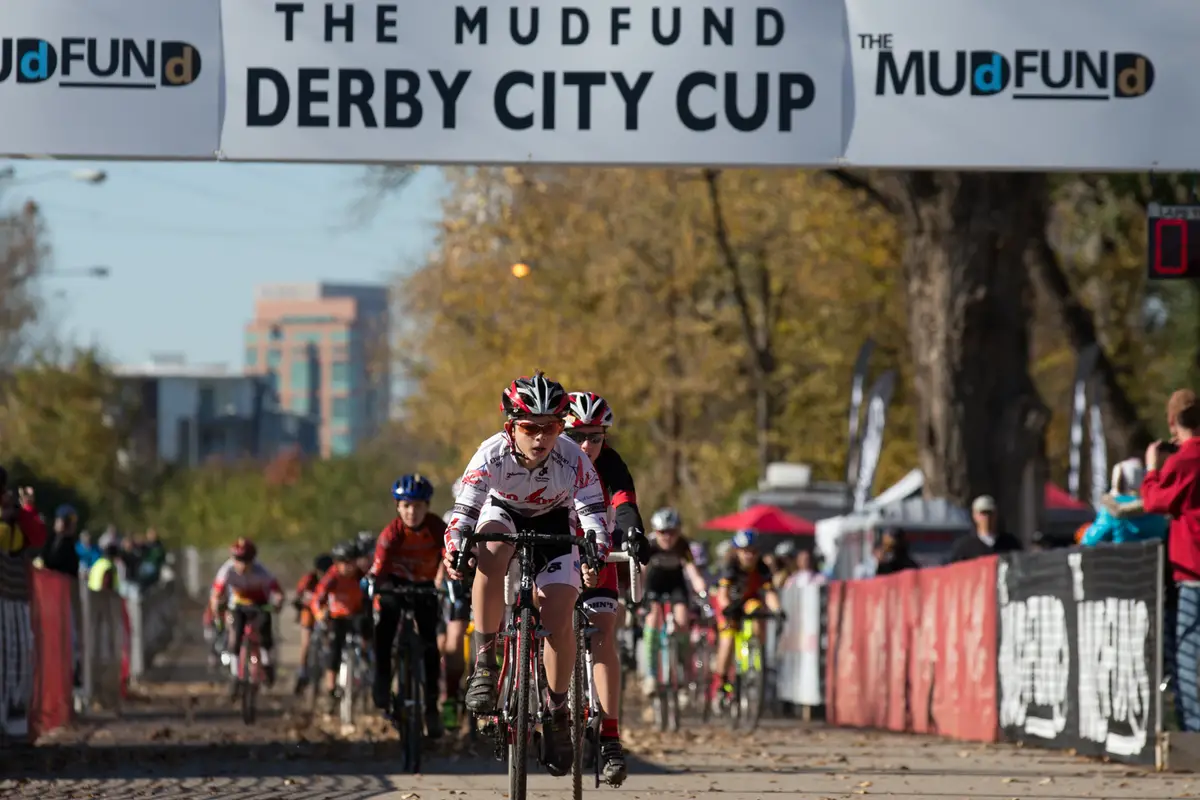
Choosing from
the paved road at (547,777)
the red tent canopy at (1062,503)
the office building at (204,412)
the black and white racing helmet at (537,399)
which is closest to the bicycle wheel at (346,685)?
the paved road at (547,777)

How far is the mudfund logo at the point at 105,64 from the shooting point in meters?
16.6

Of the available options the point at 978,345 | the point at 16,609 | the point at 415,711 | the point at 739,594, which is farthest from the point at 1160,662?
the point at 978,345

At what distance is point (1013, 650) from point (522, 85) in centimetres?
509

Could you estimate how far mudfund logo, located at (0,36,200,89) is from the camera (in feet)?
54.5

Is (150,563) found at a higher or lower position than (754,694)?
higher

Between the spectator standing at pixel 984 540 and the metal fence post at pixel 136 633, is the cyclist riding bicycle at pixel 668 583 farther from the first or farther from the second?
the metal fence post at pixel 136 633

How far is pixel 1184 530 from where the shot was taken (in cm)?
1455

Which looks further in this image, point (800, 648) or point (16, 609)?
point (800, 648)

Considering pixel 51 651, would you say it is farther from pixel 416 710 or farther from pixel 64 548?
pixel 416 710

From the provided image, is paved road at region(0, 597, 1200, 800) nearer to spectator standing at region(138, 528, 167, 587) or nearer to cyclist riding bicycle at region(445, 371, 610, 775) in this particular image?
cyclist riding bicycle at region(445, 371, 610, 775)

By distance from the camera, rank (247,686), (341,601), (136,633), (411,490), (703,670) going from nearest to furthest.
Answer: (411,490), (341,601), (247,686), (703,670), (136,633)

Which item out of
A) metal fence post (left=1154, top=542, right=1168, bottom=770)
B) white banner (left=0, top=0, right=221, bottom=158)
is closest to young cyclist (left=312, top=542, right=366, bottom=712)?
white banner (left=0, top=0, right=221, bottom=158)

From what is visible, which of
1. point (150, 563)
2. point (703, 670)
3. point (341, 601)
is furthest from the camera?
point (150, 563)

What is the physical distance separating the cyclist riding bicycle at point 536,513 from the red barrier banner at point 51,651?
8494 mm
